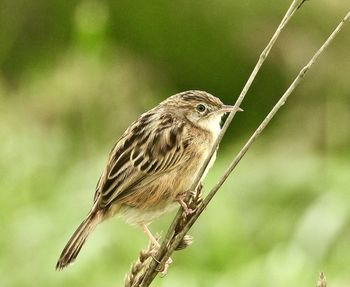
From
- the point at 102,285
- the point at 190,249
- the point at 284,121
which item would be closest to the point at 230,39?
the point at 284,121

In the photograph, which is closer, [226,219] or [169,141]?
[169,141]

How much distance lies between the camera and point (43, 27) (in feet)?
31.4

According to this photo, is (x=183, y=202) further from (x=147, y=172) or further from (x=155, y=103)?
(x=155, y=103)

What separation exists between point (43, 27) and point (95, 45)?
3.79 metres

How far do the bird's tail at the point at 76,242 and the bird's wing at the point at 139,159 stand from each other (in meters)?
0.06

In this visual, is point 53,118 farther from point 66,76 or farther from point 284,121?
point 284,121

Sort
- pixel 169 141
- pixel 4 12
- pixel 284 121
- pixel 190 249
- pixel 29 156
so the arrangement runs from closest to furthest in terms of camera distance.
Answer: pixel 169 141 → pixel 190 249 → pixel 29 156 → pixel 284 121 → pixel 4 12

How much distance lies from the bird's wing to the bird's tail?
0.19 ft

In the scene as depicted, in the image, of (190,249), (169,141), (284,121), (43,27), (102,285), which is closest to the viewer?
(169,141)

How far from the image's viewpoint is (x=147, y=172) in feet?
14.3

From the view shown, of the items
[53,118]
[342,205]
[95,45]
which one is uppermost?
[95,45]

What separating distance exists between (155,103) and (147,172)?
126 inches

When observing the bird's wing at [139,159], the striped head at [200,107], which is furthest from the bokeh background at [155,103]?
the bird's wing at [139,159]

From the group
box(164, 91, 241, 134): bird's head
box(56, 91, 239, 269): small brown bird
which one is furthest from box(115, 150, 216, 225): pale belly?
box(164, 91, 241, 134): bird's head
